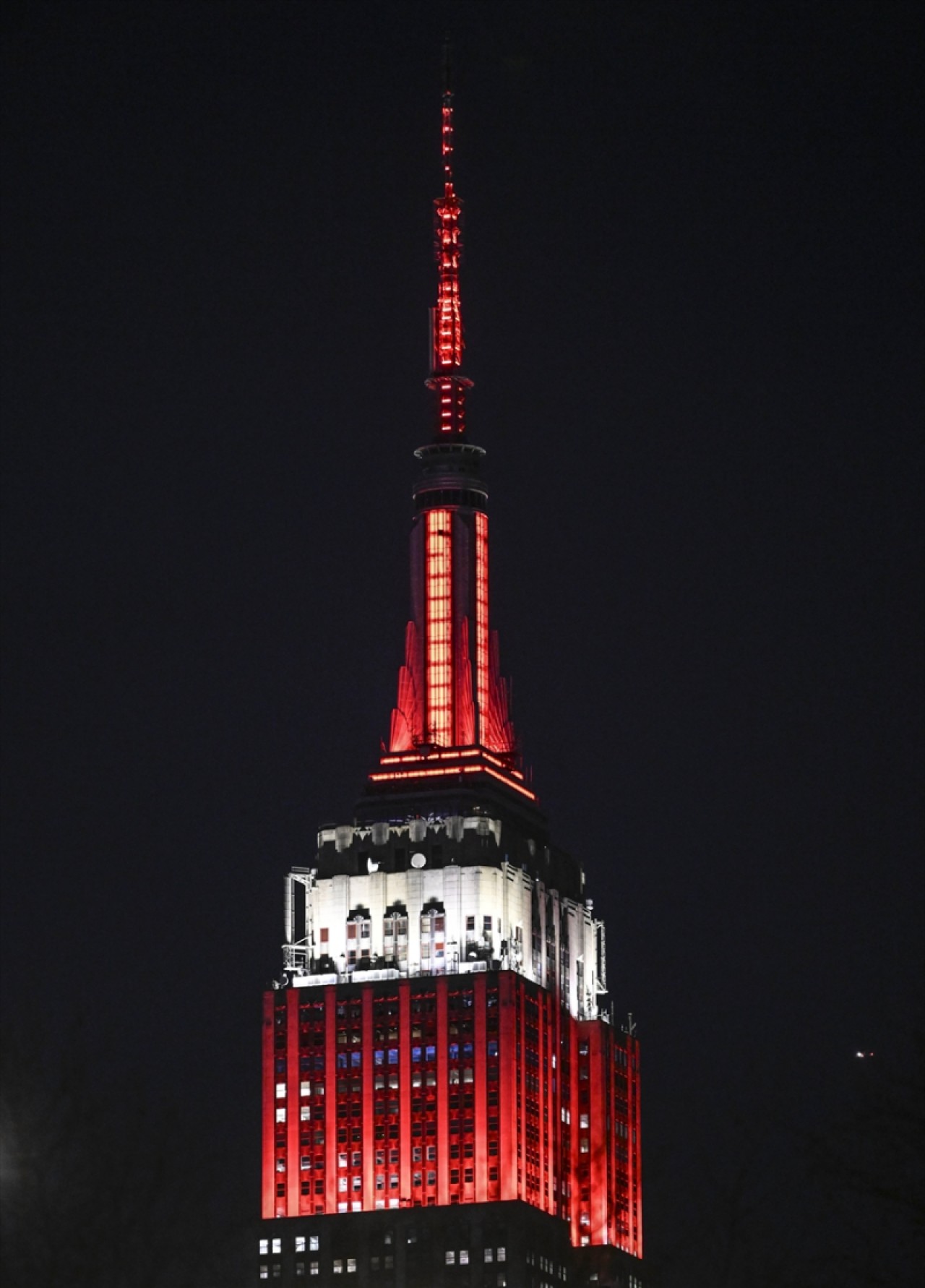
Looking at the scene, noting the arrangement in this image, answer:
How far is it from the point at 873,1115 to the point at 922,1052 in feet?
8.09

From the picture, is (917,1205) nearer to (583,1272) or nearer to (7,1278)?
(7,1278)

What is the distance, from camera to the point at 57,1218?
140250 mm

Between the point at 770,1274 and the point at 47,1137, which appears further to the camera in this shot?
the point at 47,1137

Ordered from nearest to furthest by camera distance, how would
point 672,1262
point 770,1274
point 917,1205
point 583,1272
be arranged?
point 917,1205 < point 770,1274 < point 672,1262 < point 583,1272

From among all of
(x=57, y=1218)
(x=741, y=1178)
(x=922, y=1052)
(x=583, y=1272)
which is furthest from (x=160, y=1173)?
(x=583, y=1272)

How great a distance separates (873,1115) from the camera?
118688mm

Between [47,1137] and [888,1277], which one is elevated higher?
[47,1137]

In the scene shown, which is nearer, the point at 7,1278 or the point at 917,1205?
the point at 917,1205

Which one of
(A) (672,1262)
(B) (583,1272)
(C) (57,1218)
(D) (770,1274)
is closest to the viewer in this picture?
(D) (770,1274)

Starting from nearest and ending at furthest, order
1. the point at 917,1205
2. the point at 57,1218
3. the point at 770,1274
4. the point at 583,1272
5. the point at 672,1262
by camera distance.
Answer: the point at 917,1205
the point at 770,1274
the point at 57,1218
the point at 672,1262
the point at 583,1272

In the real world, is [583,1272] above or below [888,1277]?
above

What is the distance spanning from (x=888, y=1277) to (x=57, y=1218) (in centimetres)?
3213

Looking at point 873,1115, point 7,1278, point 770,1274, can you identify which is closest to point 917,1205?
point 873,1115

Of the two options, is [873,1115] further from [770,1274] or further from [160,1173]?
[160,1173]
